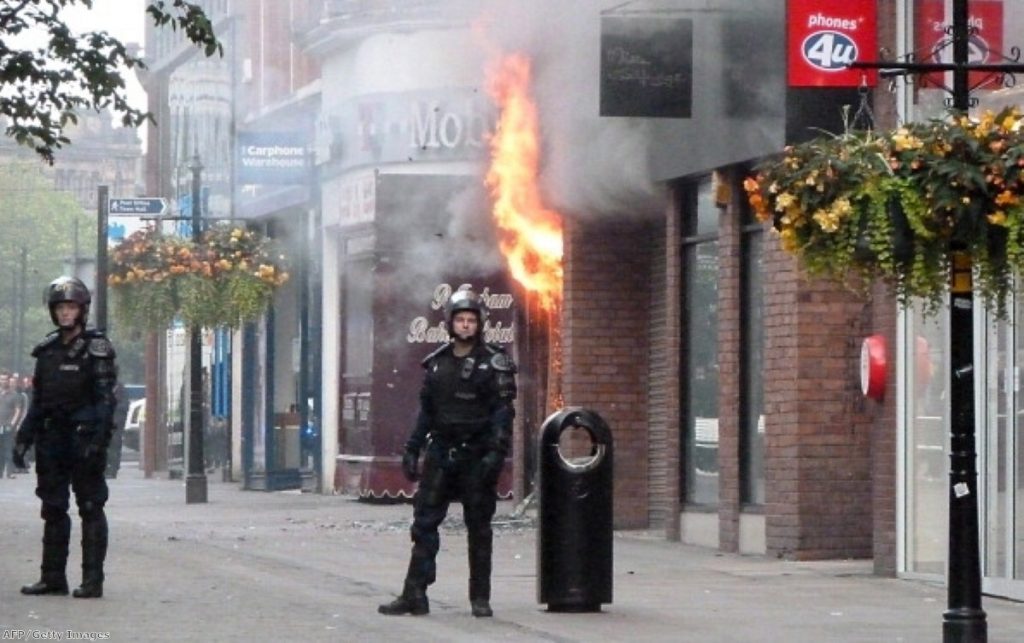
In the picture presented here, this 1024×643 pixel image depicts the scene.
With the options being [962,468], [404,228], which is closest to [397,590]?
[962,468]

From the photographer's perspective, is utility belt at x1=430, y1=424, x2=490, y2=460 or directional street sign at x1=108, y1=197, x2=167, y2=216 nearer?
utility belt at x1=430, y1=424, x2=490, y2=460

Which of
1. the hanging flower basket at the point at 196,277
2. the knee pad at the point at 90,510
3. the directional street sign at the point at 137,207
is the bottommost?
the knee pad at the point at 90,510

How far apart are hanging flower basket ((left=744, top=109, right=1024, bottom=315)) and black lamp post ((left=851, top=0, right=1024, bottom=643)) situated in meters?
0.22

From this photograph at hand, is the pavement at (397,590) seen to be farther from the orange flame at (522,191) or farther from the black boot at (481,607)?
the orange flame at (522,191)

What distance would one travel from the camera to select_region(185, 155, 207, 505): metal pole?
28.3 metres

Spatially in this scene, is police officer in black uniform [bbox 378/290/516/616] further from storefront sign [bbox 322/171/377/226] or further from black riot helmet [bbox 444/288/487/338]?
storefront sign [bbox 322/171/377/226]

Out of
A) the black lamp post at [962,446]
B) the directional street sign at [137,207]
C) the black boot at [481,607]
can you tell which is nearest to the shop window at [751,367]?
the black boot at [481,607]

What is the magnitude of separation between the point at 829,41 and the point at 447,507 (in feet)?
16.7

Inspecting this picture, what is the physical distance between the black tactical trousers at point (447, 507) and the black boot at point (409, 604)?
0.08 ft

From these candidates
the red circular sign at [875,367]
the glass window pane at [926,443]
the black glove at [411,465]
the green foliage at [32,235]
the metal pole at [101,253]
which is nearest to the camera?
the black glove at [411,465]

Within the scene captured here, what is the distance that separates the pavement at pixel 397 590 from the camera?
12500 millimetres

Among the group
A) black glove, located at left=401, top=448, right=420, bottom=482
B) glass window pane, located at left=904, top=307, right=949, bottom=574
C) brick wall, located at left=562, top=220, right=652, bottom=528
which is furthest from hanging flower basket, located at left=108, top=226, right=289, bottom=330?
black glove, located at left=401, top=448, right=420, bottom=482

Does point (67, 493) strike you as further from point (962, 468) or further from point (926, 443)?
point (926, 443)

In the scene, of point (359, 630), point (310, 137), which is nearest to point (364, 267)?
point (310, 137)
